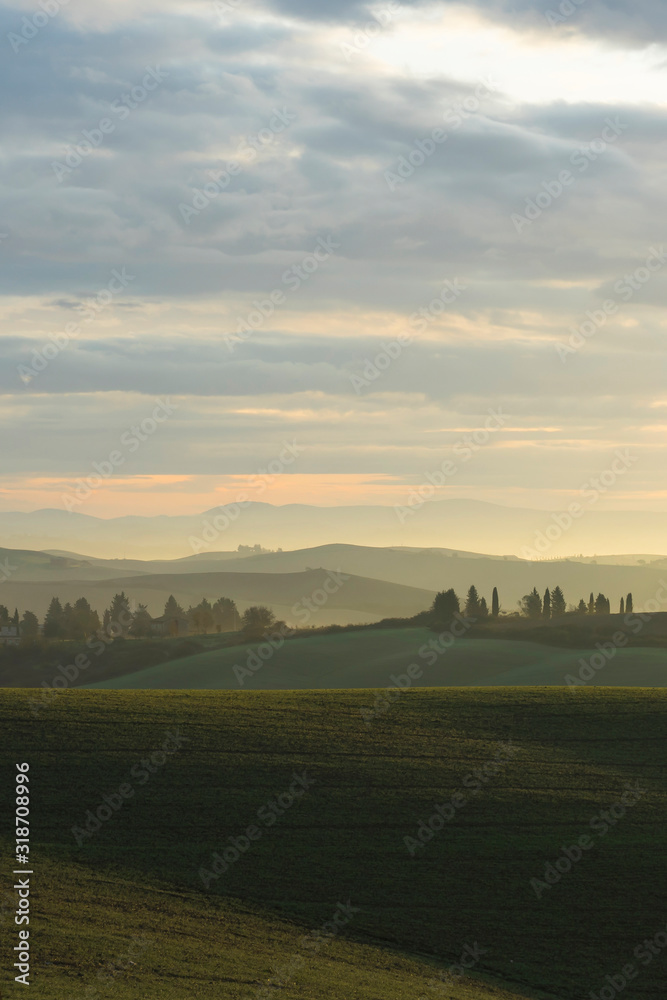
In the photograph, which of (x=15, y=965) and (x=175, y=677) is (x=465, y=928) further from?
(x=175, y=677)

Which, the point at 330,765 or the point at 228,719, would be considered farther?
the point at 228,719

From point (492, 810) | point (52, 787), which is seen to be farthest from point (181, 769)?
point (492, 810)

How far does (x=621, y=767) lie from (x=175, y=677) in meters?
63.8

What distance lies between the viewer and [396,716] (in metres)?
44.5
